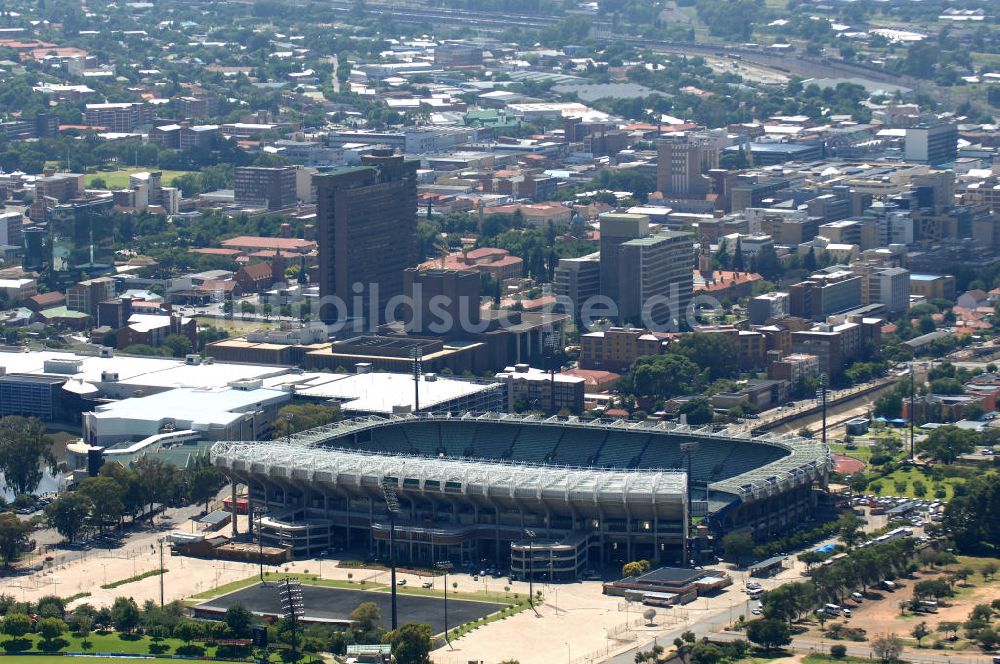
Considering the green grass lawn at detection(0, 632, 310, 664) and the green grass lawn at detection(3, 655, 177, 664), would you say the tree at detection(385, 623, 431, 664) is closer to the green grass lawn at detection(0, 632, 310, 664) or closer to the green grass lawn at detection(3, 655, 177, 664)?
the green grass lawn at detection(0, 632, 310, 664)

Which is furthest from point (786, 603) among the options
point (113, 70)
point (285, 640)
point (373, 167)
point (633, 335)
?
point (113, 70)

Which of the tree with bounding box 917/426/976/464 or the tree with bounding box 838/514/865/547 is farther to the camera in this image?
the tree with bounding box 917/426/976/464

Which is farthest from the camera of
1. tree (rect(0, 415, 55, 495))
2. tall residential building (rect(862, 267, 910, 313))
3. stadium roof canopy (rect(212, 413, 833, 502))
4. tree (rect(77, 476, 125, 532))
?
tall residential building (rect(862, 267, 910, 313))

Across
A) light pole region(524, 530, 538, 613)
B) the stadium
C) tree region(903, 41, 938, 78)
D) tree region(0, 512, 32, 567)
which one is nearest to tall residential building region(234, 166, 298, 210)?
the stadium

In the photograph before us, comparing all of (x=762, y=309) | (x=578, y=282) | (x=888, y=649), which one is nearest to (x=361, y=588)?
(x=888, y=649)

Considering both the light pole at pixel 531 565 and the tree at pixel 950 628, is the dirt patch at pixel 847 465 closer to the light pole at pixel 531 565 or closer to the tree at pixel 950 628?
the light pole at pixel 531 565

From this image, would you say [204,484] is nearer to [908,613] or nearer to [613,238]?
[908,613]

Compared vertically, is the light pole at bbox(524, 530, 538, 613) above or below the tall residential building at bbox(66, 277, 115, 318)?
above
